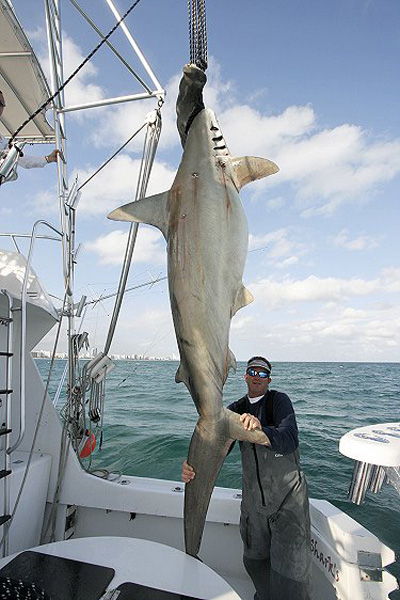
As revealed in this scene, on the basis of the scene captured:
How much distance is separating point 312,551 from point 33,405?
121 inches

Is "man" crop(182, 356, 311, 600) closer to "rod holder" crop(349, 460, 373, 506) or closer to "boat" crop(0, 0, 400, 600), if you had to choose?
"boat" crop(0, 0, 400, 600)

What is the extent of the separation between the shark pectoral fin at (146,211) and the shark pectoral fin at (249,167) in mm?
506

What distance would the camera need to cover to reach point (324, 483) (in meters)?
7.59

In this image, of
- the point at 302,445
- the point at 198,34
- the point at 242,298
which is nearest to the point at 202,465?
the point at 242,298

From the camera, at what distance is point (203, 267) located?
215 centimetres

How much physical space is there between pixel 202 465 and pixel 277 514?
125 cm

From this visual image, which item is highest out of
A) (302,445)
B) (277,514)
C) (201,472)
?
(201,472)

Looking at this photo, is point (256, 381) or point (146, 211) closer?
point (146, 211)

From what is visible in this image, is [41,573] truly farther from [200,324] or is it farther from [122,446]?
[122,446]

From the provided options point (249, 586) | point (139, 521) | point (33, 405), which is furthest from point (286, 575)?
point (33, 405)

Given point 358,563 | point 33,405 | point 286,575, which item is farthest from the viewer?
point 33,405

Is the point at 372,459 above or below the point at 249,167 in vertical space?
below

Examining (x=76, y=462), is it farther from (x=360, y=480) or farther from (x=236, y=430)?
(x=360, y=480)

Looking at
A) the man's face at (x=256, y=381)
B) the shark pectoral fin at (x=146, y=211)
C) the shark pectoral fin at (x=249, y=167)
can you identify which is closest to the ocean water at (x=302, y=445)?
the man's face at (x=256, y=381)
